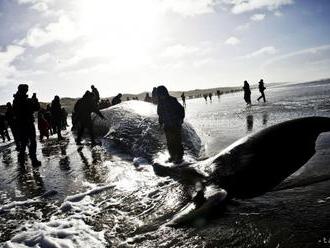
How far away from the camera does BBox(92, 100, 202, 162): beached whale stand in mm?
10686

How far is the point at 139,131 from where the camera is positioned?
12.3m

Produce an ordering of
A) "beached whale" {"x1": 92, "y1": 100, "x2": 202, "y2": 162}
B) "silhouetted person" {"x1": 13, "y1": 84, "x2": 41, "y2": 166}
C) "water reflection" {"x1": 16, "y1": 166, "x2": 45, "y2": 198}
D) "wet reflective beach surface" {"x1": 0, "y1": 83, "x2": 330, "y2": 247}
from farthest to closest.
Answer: "beached whale" {"x1": 92, "y1": 100, "x2": 202, "y2": 162}, "silhouetted person" {"x1": 13, "y1": 84, "x2": 41, "y2": 166}, "water reflection" {"x1": 16, "y1": 166, "x2": 45, "y2": 198}, "wet reflective beach surface" {"x1": 0, "y1": 83, "x2": 330, "y2": 247}

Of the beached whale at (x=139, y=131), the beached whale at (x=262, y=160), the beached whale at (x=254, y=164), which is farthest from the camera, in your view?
the beached whale at (x=139, y=131)

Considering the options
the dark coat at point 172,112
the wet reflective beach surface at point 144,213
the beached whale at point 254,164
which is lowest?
the wet reflective beach surface at point 144,213

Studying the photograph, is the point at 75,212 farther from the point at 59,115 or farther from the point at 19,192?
the point at 59,115

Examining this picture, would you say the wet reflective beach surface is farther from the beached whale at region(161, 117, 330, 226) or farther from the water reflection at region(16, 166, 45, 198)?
the beached whale at region(161, 117, 330, 226)

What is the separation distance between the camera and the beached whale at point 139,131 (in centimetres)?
1069

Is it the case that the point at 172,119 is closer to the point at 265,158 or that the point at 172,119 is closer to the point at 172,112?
the point at 172,112

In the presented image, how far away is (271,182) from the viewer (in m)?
5.82

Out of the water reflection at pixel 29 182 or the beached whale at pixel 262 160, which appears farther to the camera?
the water reflection at pixel 29 182

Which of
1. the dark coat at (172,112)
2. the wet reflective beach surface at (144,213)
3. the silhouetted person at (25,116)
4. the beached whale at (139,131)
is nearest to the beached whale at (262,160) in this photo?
the wet reflective beach surface at (144,213)

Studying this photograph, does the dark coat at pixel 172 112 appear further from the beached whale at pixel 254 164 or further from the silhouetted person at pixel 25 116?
the silhouetted person at pixel 25 116

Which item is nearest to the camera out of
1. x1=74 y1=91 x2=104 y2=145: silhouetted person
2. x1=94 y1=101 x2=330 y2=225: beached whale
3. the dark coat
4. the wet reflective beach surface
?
the wet reflective beach surface

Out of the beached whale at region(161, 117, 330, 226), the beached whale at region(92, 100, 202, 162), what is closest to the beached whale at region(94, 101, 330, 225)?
the beached whale at region(161, 117, 330, 226)
